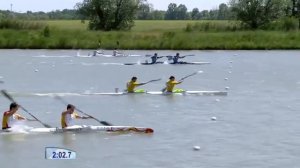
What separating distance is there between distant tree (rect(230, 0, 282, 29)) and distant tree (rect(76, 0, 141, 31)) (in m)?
10.7

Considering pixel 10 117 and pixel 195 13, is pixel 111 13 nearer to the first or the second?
pixel 10 117

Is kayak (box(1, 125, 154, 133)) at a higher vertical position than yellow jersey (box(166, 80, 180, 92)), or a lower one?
lower

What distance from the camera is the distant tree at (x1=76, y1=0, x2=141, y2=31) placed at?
216 ft

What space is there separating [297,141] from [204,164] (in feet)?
11.6

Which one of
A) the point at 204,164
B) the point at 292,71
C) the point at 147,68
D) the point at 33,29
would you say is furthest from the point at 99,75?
the point at 33,29

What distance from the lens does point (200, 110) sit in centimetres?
2114

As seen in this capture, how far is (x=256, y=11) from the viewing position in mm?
66562

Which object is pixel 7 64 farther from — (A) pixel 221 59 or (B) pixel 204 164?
(B) pixel 204 164

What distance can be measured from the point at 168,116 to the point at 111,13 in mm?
46386

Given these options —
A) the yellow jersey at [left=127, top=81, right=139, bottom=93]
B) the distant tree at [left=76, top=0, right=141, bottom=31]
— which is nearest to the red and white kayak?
the yellow jersey at [left=127, top=81, right=139, bottom=93]

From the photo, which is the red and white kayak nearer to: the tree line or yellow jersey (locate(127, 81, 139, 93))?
yellow jersey (locate(127, 81, 139, 93))

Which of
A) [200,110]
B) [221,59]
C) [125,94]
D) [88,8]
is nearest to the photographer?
[200,110]

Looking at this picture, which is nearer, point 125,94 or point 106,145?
point 106,145

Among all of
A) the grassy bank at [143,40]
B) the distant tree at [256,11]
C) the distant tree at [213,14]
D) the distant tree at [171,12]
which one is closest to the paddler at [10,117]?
the grassy bank at [143,40]
